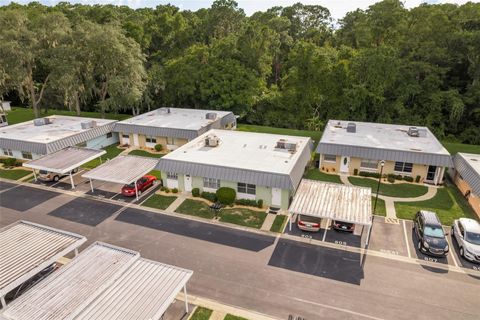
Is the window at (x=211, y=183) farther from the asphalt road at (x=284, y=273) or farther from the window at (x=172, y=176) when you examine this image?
the asphalt road at (x=284, y=273)

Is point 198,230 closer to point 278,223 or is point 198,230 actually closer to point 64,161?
point 278,223

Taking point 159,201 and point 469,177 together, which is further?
point 159,201

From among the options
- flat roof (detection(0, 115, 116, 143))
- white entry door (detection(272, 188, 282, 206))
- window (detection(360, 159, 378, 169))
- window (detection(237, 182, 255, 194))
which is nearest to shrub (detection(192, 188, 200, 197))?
window (detection(237, 182, 255, 194))

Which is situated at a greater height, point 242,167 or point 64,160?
point 242,167

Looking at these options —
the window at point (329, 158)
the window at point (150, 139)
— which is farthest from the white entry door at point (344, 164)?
the window at point (150, 139)

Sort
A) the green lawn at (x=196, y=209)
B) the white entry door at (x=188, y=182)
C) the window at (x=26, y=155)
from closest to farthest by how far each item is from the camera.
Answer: the green lawn at (x=196, y=209)
the white entry door at (x=188, y=182)
the window at (x=26, y=155)

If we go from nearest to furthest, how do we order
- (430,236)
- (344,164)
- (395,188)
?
(430,236)
(395,188)
(344,164)

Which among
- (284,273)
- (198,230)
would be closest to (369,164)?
(284,273)
